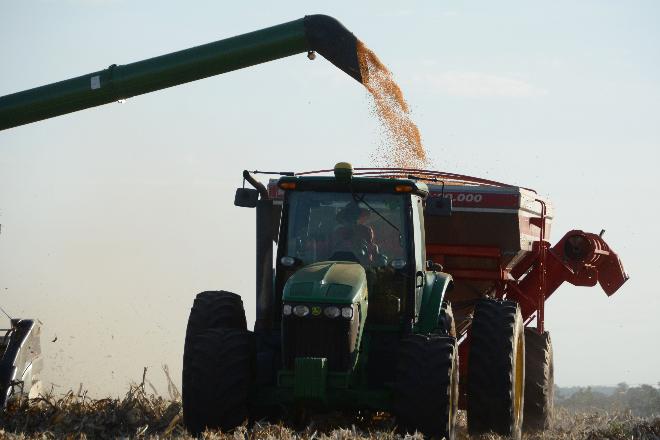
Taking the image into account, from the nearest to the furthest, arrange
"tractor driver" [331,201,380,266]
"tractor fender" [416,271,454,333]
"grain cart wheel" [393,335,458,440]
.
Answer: "grain cart wheel" [393,335,458,440], "tractor driver" [331,201,380,266], "tractor fender" [416,271,454,333]

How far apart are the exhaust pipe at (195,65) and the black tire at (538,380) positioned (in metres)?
3.46

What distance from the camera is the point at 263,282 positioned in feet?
33.2

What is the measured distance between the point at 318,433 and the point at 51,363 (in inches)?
207

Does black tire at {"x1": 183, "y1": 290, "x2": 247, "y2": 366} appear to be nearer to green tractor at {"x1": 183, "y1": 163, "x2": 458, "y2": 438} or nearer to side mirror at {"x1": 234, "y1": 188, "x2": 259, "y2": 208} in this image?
green tractor at {"x1": 183, "y1": 163, "x2": 458, "y2": 438}

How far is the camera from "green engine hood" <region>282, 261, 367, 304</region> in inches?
357

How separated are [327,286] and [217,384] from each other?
43.5 inches

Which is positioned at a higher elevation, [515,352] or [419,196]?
[419,196]

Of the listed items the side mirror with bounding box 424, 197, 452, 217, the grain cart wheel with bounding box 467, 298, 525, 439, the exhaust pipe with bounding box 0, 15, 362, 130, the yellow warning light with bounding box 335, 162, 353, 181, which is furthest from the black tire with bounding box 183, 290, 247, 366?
the exhaust pipe with bounding box 0, 15, 362, 130

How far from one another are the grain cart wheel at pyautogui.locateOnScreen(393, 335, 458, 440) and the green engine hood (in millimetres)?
606

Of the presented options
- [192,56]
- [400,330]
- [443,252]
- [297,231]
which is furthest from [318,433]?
[192,56]

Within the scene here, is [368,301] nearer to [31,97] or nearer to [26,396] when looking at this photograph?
[26,396]

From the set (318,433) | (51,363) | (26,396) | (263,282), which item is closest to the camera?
(318,433)

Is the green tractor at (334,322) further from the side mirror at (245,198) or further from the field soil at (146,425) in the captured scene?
the field soil at (146,425)

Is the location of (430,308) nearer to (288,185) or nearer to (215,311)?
(288,185)
